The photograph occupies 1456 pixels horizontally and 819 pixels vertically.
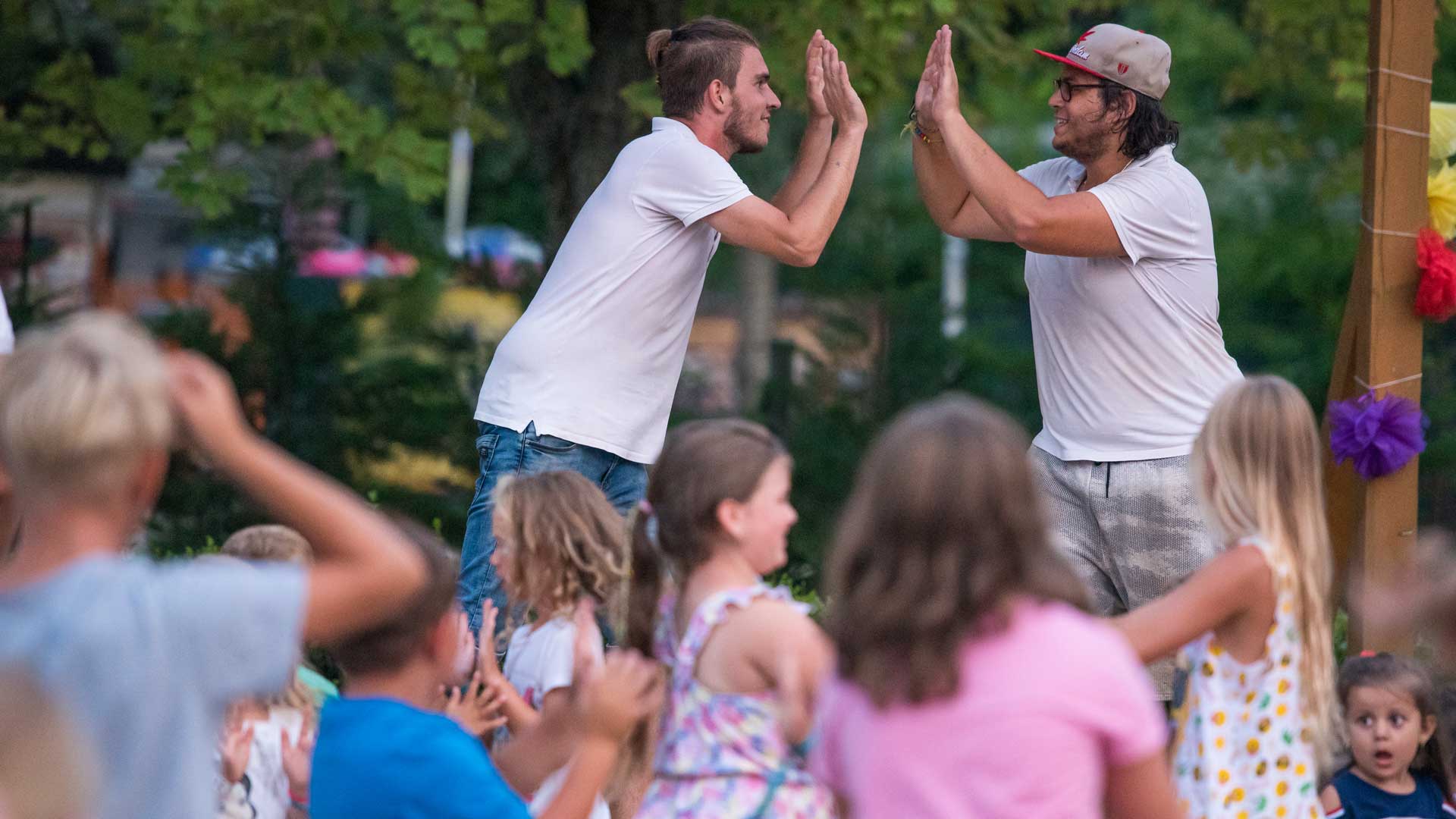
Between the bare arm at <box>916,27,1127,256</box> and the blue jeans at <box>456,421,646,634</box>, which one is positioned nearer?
the bare arm at <box>916,27,1127,256</box>

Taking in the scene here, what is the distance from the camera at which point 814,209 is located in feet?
13.8

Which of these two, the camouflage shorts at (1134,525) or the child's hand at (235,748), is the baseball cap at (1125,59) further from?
the child's hand at (235,748)

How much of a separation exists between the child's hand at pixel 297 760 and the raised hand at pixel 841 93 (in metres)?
2.01

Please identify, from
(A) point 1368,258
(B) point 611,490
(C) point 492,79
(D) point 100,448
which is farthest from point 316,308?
(D) point 100,448

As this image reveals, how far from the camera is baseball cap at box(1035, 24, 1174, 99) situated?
13.9 feet

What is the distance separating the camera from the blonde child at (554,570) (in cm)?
349

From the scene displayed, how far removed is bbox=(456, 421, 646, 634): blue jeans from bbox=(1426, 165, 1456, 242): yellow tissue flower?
2.82 meters

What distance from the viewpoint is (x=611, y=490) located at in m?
4.35

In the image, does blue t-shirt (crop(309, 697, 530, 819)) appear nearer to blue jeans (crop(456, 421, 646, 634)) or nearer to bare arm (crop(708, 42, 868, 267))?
blue jeans (crop(456, 421, 646, 634))

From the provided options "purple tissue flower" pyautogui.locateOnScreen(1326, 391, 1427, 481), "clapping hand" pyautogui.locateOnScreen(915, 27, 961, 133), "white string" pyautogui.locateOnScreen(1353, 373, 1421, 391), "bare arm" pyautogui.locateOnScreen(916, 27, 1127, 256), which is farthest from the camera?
"white string" pyautogui.locateOnScreen(1353, 373, 1421, 391)

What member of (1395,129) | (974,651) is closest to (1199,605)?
(974,651)

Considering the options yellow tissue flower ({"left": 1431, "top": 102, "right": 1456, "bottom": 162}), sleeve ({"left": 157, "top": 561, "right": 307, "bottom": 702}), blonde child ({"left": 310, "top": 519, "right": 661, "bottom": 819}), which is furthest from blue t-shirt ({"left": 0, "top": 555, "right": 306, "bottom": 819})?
yellow tissue flower ({"left": 1431, "top": 102, "right": 1456, "bottom": 162})

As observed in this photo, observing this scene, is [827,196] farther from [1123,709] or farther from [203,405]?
[203,405]

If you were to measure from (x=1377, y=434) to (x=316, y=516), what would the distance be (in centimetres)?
377
